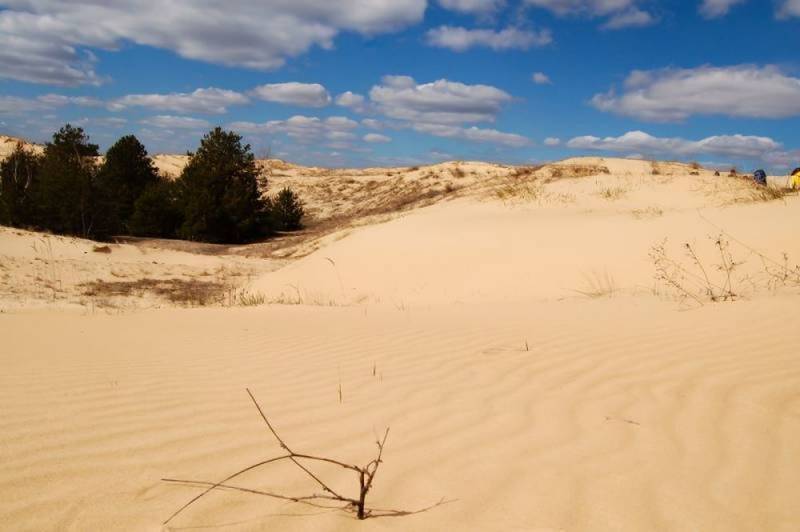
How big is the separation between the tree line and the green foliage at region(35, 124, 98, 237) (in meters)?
0.03

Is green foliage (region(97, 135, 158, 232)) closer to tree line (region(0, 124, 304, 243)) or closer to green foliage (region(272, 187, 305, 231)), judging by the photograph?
tree line (region(0, 124, 304, 243))

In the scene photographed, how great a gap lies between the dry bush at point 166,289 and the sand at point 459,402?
3.69 metres

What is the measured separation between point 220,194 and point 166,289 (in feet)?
40.6

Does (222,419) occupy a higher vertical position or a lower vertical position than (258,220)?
lower

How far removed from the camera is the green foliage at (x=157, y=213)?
23.2 metres

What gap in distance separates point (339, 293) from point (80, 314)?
12.7 ft

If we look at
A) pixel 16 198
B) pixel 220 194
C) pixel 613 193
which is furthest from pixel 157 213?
pixel 613 193

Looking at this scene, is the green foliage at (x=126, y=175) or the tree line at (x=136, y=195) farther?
the green foliage at (x=126, y=175)

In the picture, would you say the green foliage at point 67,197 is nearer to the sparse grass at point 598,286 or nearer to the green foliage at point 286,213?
the green foliage at point 286,213

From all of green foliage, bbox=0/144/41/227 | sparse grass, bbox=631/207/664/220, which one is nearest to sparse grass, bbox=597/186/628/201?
sparse grass, bbox=631/207/664/220

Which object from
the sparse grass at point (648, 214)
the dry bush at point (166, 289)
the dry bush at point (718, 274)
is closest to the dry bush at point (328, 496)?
the dry bush at point (718, 274)

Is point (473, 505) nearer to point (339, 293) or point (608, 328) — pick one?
point (608, 328)

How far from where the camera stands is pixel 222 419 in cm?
276

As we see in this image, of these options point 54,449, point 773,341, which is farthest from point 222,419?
point 773,341
